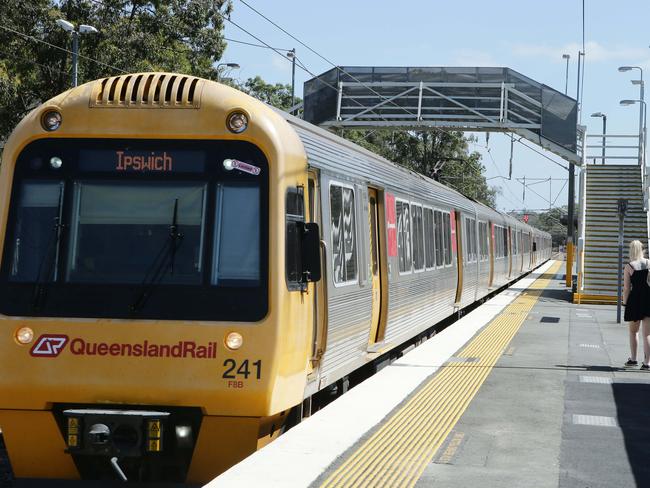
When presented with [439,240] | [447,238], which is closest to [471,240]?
[447,238]

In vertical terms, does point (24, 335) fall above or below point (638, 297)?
below

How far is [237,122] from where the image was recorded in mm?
7211

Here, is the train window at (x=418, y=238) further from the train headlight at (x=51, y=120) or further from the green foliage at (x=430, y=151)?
the green foliage at (x=430, y=151)

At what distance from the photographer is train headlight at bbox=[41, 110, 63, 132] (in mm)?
7254

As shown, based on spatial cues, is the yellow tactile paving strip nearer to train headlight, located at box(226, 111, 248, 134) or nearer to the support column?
train headlight, located at box(226, 111, 248, 134)

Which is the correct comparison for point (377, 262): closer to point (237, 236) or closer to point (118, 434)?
point (237, 236)

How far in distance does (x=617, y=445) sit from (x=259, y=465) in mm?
3026

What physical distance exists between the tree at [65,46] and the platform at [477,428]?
72.7 ft

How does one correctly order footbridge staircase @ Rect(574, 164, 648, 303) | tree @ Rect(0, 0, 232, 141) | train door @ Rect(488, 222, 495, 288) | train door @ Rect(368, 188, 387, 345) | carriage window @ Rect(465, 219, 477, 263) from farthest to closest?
tree @ Rect(0, 0, 232, 141) < footbridge staircase @ Rect(574, 164, 648, 303) < train door @ Rect(488, 222, 495, 288) < carriage window @ Rect(465, 219, 477, 263) < train door @ Rect(368, 188, 387, 345)

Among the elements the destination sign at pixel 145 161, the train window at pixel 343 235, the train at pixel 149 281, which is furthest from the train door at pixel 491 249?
the destination sign at pixel 145 161

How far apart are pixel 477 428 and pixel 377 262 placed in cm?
321

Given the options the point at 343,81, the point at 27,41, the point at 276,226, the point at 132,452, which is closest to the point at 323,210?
the point at 276,226

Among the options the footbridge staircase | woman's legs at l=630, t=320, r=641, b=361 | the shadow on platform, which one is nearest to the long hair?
woman's legs at l=630, t=320, r=641, b=361

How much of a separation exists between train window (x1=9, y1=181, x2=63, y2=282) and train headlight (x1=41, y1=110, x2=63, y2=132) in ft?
1.32
